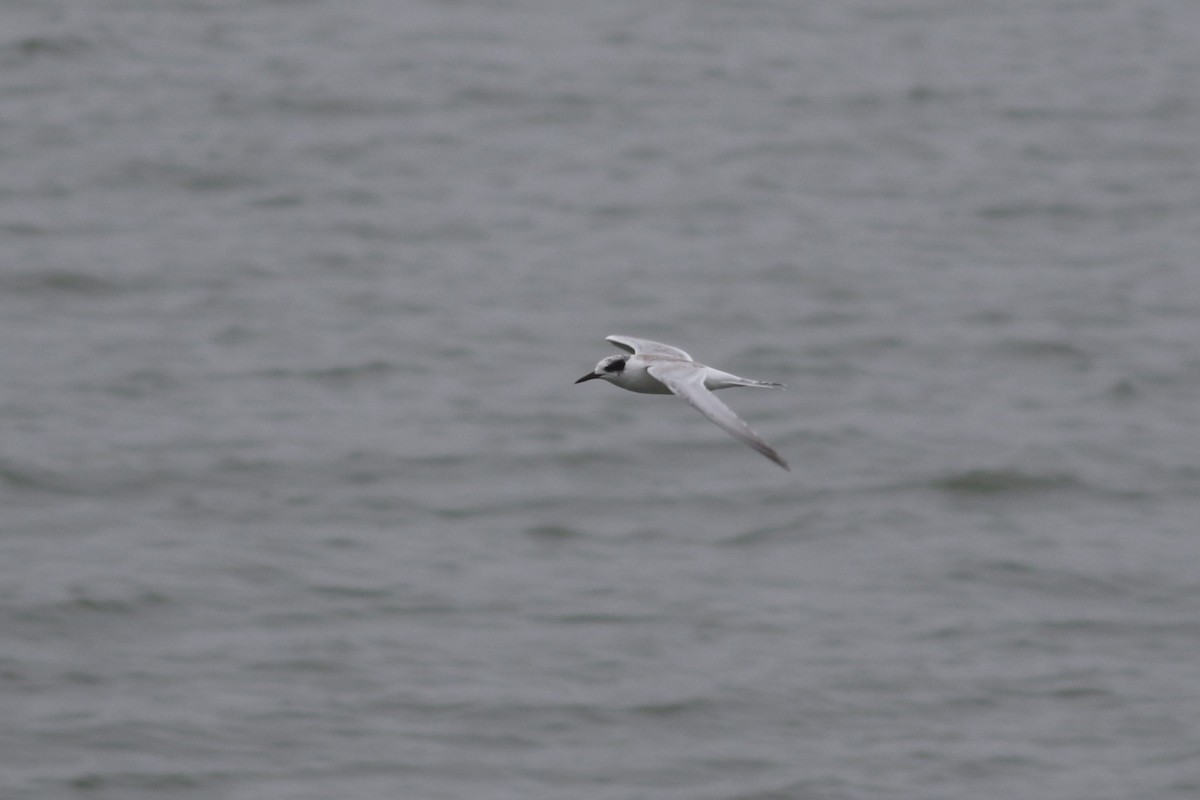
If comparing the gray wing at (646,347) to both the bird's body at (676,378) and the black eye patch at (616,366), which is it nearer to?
the bird's body at (676,378)

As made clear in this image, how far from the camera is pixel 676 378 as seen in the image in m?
8.54

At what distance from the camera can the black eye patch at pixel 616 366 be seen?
9.17 m

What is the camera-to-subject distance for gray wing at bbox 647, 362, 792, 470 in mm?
7555

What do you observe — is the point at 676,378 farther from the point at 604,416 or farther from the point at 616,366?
the point at 604,416

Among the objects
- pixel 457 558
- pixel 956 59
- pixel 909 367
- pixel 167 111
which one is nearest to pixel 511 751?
pixel 457 558

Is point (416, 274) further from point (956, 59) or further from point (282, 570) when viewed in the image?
point (956, 59)

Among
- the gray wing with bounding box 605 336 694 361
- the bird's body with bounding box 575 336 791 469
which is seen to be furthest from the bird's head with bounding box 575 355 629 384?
the gray wing with bounding box 605 336 694 361

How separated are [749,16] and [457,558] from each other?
17.0 m

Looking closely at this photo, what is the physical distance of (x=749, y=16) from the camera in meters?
32.0

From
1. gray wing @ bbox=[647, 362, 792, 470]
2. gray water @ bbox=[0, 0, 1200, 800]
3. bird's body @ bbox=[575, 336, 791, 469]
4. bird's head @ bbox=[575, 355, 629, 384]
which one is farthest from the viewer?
gray water @ bbox=[0, 0, 1200, 800]

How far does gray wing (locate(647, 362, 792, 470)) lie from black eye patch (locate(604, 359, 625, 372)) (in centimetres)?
31

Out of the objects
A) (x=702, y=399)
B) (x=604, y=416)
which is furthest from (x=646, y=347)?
(x=604, y=416)

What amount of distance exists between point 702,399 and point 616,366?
1.10m

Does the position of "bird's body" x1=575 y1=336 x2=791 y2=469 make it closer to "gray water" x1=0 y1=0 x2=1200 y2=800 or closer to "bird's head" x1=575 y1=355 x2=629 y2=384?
"bird's head" x1=575 y1=355 x2=629 y2=384
